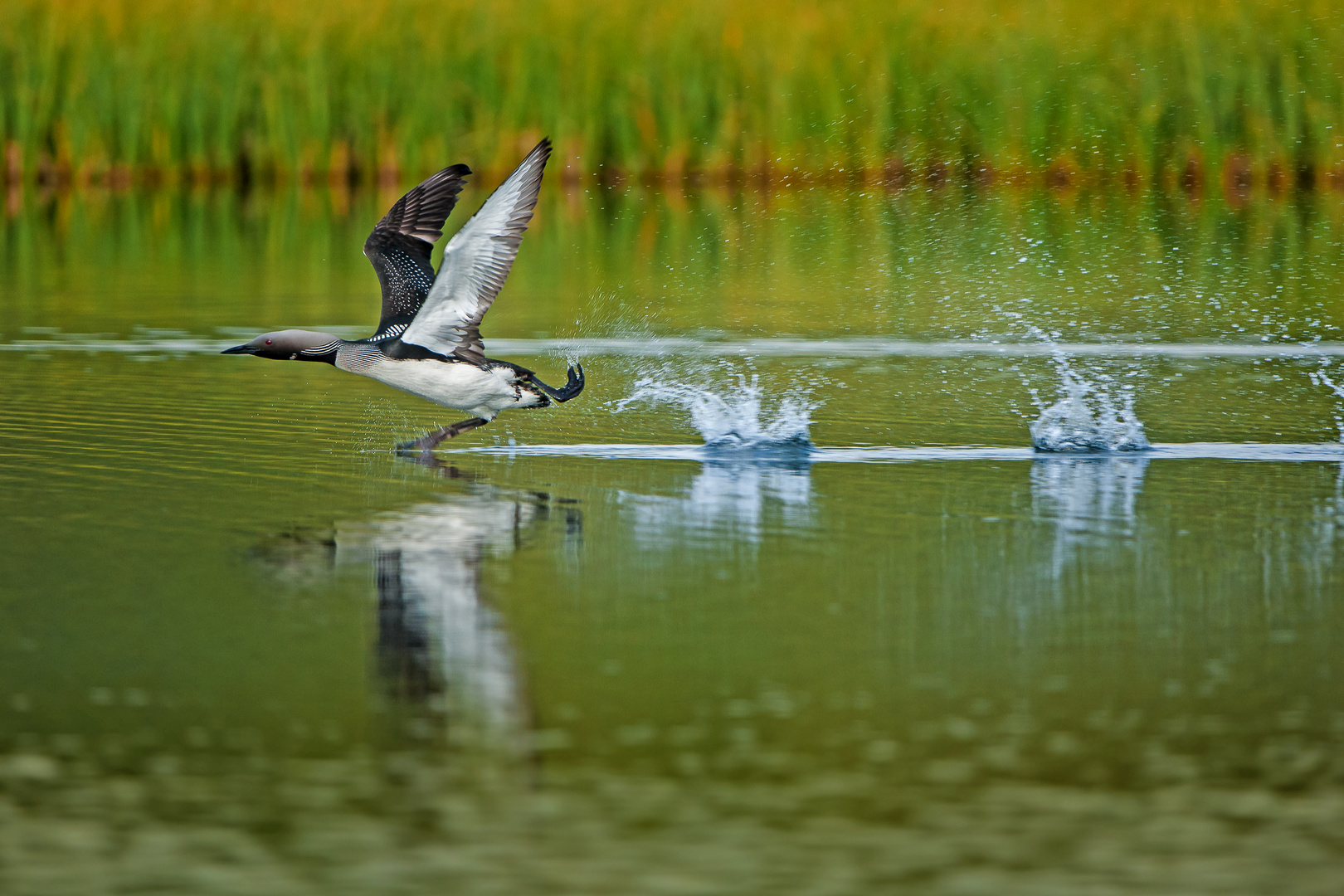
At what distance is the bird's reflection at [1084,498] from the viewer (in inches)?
304

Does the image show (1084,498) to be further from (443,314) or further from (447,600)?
(447,600)

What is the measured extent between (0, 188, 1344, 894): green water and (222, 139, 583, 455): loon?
1.13 feet

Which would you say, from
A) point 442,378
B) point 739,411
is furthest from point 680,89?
point 442,378

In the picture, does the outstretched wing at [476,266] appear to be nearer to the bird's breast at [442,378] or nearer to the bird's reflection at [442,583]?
the bird's breast at [442,378]

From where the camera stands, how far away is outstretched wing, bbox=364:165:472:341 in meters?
9.98

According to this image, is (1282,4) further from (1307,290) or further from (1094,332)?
(1094,332)

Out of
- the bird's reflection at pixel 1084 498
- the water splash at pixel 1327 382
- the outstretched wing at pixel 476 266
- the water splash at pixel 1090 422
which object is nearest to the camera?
the bird's reflection at pixel 1084 498

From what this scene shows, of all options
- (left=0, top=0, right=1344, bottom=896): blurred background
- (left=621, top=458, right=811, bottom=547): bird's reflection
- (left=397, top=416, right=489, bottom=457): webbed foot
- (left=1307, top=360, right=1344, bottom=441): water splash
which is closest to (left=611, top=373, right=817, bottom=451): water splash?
(left=0, top=0, right=1344, bottom=896): blurred background

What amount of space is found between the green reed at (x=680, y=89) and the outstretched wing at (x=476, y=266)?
53.8 feet

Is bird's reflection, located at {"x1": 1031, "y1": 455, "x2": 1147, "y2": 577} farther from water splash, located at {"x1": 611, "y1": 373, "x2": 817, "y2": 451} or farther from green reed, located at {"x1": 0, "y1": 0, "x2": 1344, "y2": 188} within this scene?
green reed, located at {"x1": 0, "y1": 0, "x2": 1344, "y2": 188}

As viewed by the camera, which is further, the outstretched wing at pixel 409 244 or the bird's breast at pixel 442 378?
the outstretched wing at pixel 409 244

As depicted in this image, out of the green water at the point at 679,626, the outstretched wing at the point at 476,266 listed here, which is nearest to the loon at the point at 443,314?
the outstretched wing at the point at 476,266

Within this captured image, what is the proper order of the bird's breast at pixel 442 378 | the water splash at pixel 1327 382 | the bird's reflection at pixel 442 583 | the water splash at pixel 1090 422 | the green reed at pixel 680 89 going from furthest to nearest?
the green reed at pixel 680 89 < the water splash at pixel 1327 382 < the water splash at pixel 1090 422 < the bird's breast at pixel 442 378 < the bird's reflection at pixel 442 583

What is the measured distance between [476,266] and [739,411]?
80.9 inches
